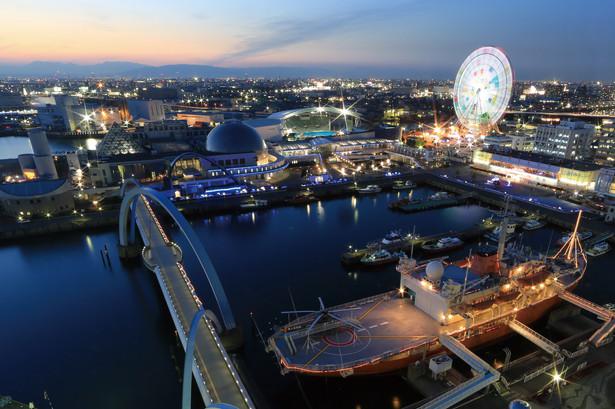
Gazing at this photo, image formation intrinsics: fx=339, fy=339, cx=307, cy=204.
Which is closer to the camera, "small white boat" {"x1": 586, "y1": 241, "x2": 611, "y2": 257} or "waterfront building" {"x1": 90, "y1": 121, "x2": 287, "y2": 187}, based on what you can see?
"small white boat" {"x1": 586, "y1": 241, "x2": 611, "y2": 257}

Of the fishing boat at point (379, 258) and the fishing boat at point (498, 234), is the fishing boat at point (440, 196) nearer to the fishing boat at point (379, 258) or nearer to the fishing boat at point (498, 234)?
the fishing boat at point (498, 234)

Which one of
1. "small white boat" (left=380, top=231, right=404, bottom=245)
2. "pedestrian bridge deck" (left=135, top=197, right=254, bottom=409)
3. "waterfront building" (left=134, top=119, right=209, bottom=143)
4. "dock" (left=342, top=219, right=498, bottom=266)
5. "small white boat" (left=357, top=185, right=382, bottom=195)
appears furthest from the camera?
"waterfront building" (left=134, top=119, right=209, bottom=143)

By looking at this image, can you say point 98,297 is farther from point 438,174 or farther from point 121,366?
point 438,174

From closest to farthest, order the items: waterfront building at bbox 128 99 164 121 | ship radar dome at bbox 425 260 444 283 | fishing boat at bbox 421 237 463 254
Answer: ship radar dome at bbox 425 260 444 283, fishing boat at bbox 421 237 463 254, waterfront building at bbox 128 99 164 121

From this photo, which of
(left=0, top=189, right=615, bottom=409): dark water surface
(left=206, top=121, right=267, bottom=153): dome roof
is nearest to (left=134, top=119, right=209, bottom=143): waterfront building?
(left=206, top=121, right=267, bottom=153): dome roof

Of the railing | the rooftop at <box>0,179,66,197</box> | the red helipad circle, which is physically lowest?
the railing

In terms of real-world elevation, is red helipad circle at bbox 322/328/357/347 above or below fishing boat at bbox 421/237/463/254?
above

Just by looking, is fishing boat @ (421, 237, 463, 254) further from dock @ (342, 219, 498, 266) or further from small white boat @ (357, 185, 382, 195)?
small white boat @ (357, 185, 382, 195)
